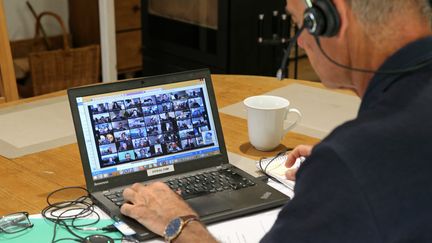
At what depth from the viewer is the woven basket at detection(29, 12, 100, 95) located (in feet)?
11.8

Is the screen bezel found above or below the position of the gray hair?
below

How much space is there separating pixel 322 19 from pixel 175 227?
0.46 m

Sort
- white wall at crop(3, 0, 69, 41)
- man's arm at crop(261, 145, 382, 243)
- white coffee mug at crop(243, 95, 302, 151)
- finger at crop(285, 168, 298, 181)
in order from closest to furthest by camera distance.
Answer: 1. man's arm at crop(261, 145, 382, 243)
2. finger at crop(285, 168, 298, 181)
3. white coffee mug at crop(243, 95, 302, 151)
4. white wall at crop(3, 0, 69, 41)

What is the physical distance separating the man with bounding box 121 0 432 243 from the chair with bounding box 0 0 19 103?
5.18ft

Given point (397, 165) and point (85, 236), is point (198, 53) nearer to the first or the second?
point (85, 236)

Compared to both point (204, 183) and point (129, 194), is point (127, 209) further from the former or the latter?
point (204, 183)

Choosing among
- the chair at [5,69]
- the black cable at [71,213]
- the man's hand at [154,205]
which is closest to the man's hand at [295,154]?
the man's hand at [154,205]

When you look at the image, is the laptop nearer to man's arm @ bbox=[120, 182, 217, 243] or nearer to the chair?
man's arm @ bbox=[120, 182, 217, 243]

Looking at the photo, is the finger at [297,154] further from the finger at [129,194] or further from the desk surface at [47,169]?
the finger at [129,194]

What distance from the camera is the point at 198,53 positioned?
11.0ft

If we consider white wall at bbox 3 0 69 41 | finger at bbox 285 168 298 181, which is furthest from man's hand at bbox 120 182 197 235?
white wall at bbox 3 0 69 41

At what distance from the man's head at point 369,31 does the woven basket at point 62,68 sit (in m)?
2.88

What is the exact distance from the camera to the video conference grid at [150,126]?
1340 millimetres

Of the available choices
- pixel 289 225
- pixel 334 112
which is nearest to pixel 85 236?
pixel 289 225
